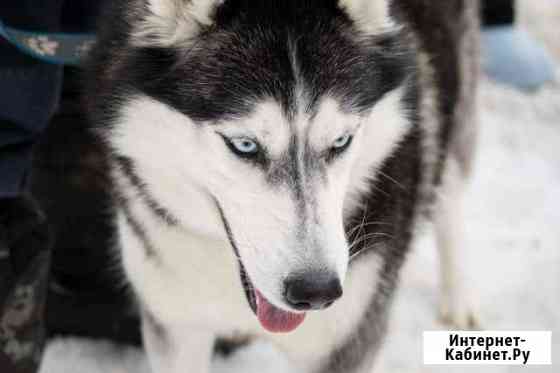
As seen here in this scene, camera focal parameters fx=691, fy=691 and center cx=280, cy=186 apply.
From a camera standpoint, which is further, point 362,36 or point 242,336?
point 242,336

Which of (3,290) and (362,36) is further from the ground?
(362,36)

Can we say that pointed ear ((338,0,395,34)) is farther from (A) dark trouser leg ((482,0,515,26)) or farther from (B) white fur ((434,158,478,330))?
(A) dark trouser leg ((482,0,515,26))

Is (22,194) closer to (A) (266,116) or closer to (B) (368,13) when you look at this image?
(A) (266,116)

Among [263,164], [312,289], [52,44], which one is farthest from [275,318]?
[52,44]

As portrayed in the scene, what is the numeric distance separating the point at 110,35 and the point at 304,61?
531mm

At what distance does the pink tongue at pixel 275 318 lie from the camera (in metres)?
1.56

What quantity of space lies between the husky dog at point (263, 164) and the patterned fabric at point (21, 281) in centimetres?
25

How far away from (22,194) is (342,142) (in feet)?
3.41

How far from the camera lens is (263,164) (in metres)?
1.40

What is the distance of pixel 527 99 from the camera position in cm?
428

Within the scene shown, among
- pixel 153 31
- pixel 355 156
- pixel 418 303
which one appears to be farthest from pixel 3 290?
pixel 418 303

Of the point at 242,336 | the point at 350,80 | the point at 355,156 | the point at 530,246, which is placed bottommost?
the point at 530,246

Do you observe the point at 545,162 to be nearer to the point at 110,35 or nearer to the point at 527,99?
the point at 527,99

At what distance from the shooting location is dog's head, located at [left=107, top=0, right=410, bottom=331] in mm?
1368
